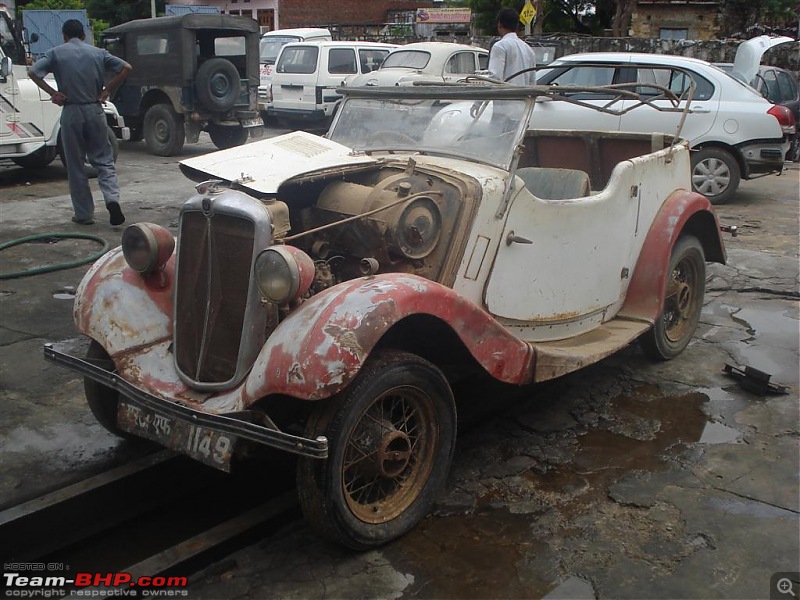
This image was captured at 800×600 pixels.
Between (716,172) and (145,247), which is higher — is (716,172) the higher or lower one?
the lower one

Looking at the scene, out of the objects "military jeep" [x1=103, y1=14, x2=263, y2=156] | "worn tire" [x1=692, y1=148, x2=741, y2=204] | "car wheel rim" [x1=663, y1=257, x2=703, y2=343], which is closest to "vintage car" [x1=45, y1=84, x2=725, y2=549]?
"car wheel rim" [x1=663, y1=257, x2=703, y2=343]

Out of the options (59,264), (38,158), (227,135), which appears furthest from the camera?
(227,135)

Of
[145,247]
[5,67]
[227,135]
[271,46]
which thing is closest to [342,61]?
[227,135]

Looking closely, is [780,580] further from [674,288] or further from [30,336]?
[30,336]

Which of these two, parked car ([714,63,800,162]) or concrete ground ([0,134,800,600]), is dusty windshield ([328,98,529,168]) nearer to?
concrete ground ([0,134,800,600])

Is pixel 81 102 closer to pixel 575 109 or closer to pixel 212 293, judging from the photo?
pixel 212 293

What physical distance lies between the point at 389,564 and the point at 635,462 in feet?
4.89

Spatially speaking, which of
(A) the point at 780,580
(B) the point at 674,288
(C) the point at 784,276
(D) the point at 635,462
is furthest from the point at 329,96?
(A) the point at 780,580

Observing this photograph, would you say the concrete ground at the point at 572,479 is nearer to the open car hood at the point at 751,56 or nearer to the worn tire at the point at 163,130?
the worn tire at the point at 163,130

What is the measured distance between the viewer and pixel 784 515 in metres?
3.45

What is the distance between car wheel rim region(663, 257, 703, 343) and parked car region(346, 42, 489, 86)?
31.2 ft

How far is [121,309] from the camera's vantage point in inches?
142

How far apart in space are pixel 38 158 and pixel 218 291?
8.45 m

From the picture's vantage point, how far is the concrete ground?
3002 millimetres
